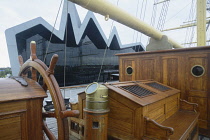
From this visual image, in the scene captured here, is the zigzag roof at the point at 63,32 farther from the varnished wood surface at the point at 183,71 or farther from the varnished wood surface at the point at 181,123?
the varnished wood surface at the point at 181,123

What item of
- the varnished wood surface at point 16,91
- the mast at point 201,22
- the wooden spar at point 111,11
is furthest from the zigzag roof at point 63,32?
the varnished wood surface at point 16,91

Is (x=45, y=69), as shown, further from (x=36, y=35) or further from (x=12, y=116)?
(x=36, y=35)

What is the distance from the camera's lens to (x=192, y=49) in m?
3.55

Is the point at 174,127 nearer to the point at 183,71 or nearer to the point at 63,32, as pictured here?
the point at 183,71

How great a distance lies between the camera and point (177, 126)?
8.39 ft

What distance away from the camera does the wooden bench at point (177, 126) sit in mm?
2027

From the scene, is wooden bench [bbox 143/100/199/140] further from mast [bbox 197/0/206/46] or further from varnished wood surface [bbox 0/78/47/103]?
mast [bbox 197/0/206/46]

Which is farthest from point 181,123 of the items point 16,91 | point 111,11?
point 16,91

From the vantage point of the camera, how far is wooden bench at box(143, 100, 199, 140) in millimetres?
2027

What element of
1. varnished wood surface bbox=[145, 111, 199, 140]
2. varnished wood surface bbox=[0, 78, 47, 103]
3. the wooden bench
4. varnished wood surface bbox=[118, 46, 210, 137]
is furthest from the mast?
varnished wood surface bbox=[0, 78, 47, 103]

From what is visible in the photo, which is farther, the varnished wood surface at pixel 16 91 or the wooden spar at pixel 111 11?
the wooden spar at pixel 111 11

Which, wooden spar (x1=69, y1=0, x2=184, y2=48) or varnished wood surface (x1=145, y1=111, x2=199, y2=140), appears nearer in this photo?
varnished wood surface (x1=145, y1=111, x2=199, y2=140)

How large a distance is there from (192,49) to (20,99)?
3630 millimetres

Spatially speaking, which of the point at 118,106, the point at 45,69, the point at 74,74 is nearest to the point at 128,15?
→ the point at 118,106
